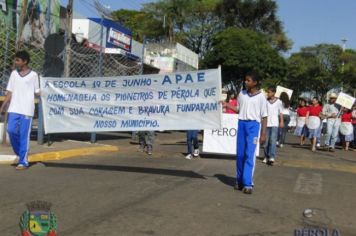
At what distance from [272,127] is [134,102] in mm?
4665

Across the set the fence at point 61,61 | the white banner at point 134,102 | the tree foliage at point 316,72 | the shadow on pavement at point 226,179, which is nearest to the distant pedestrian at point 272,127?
the shadow on pavement at point 226,179

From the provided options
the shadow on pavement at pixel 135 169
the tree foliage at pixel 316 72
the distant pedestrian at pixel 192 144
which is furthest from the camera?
the tree foliage at pixel 316 72

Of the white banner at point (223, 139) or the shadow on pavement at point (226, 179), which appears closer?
the shadow on pavement at point (226, 179)

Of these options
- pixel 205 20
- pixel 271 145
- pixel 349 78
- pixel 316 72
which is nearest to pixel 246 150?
pixel 271 145

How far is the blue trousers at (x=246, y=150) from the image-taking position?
873 cm

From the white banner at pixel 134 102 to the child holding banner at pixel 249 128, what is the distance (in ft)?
2.17

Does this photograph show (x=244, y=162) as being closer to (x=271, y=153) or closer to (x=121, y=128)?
(x=121, y=128)

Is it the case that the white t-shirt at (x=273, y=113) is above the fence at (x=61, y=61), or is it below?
below

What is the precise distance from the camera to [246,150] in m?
8.81

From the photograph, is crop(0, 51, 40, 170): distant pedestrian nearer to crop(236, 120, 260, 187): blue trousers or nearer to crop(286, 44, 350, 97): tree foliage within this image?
crop(236, 120, 260, 187): blue trousers

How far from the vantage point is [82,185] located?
868cm

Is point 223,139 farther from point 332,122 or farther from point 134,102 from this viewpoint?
point 332,122

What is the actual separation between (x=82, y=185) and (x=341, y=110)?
13.8m

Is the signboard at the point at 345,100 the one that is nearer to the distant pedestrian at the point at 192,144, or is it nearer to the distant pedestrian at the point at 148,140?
the distant pedestrian at the point at 192,144
